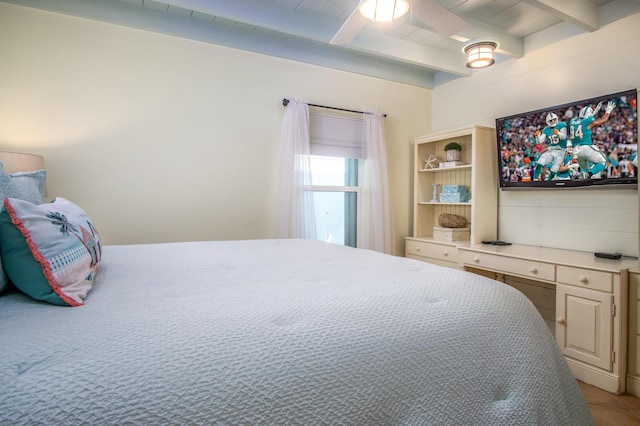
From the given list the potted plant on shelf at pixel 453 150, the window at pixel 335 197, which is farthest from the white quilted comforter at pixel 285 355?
the potted plant on shelf at pixel 453 150

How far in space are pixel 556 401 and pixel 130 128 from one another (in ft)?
9.71

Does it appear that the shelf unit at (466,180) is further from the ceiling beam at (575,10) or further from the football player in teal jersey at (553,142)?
the ceiling beam at (575,10)

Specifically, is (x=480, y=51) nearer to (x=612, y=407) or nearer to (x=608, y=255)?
(x=608, y=255)

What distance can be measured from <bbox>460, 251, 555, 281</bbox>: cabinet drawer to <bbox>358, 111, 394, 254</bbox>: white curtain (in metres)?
0.85

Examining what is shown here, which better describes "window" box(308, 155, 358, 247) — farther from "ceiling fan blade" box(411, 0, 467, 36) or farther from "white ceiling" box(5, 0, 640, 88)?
"ceiling fan blade" box(411, 0, 467, 36)

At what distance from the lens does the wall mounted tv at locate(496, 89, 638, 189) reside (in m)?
2.25

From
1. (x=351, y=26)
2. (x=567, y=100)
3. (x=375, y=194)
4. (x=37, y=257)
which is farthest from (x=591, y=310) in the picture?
(x=37, y=257)

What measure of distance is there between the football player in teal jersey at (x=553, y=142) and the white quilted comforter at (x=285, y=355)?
198 centimetres

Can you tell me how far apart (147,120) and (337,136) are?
5.67ft

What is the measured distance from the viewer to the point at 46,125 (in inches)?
94.0

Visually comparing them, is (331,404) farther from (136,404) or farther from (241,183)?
(241,183)

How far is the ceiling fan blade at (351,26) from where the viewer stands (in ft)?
6.27

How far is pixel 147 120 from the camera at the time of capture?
2672mm

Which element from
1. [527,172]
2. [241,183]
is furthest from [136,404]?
[527,172]
